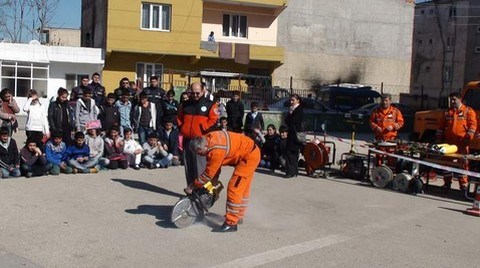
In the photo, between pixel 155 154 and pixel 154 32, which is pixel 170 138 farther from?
pixel 154 32

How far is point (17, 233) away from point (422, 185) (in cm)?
722

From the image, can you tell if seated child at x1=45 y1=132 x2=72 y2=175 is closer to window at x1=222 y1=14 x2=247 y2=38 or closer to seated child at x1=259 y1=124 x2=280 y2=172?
seated child at x1=259 y1=124 x2=280 y2=172

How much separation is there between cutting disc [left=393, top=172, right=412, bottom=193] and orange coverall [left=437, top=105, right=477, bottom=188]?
969mm

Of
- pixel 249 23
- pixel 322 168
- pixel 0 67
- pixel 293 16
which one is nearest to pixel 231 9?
pixel 249 23

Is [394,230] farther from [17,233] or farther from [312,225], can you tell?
[17,233]

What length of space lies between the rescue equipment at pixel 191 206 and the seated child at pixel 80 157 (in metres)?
4.63

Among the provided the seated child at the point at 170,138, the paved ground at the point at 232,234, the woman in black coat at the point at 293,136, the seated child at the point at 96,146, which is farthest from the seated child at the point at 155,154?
the woman in black coat at the point at 293,136

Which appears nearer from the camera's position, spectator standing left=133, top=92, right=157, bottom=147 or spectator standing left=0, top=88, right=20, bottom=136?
spectator standing left=0, top=88, right=20, bottom=136

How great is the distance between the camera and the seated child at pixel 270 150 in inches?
528

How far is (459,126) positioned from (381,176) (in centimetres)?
185

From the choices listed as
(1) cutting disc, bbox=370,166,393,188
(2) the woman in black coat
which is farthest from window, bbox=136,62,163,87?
(1) cutting disc, bbox=370,166,393,188

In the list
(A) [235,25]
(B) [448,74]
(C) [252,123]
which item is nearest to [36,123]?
(C) [252,123]

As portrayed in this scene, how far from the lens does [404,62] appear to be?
148 feet

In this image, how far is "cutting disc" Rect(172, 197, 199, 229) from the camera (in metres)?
7.37
